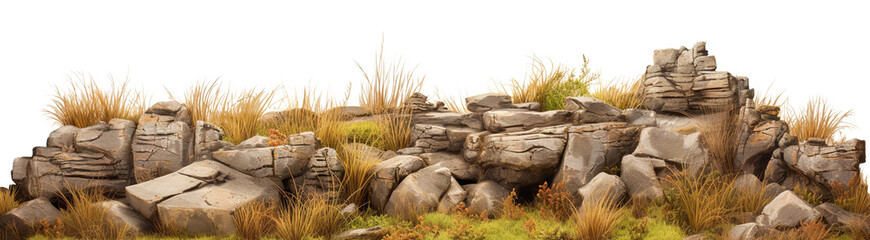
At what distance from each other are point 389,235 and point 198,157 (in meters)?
3.91

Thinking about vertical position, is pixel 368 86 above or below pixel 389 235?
above

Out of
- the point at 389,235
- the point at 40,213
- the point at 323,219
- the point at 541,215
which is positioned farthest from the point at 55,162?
the point at 541,215

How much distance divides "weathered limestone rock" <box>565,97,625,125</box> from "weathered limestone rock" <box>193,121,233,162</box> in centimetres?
599

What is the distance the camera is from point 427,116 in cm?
1203

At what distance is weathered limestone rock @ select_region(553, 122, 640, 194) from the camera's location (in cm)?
1033

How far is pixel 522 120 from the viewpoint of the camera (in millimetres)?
11250

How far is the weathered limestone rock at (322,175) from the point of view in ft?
32.9

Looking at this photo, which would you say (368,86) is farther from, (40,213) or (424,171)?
(40,213)

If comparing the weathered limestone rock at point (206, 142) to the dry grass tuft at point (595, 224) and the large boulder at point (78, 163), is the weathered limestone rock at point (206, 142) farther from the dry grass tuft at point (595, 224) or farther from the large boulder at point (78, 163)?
the dry grass tuft at point (595, 224)

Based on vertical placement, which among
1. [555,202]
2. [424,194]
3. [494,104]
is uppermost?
[494,104]

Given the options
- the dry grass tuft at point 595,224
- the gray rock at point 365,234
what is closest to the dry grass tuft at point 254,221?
the gray rock at point 365,234

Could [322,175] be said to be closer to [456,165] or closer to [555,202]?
[456,165]

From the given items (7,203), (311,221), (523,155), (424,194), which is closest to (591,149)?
(523,155)

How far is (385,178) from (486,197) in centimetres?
162
